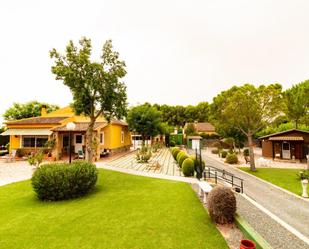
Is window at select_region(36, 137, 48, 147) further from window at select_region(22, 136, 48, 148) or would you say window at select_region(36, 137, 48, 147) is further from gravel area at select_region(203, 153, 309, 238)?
gravel area at select_region(203, 153, 309, 238)

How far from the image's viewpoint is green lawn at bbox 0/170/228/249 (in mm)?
5417

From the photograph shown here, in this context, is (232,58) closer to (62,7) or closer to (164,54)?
(164,54)

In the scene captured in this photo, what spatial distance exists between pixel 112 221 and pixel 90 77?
10.8 m

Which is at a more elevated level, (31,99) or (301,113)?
(31,99)

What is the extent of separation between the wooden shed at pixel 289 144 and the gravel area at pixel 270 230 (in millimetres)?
21648

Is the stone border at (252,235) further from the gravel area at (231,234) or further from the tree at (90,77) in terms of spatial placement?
the tree at (90,77)

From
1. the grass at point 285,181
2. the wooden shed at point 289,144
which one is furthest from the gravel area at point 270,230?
the wooden shed at point 289,144

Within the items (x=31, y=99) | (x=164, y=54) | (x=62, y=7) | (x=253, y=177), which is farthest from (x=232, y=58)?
(x=31, y=99)

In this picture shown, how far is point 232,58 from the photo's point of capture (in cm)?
1895

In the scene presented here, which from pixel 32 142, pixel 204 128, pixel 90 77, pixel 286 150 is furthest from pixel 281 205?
pixel 204 128

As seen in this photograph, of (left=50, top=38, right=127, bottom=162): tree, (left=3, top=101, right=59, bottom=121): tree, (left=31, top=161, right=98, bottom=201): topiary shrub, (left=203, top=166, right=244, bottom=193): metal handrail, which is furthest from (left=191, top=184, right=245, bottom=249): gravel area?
(left=3, top=101, right=59, bottom=121): tree

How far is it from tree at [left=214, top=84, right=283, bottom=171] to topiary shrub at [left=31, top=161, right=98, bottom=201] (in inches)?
627

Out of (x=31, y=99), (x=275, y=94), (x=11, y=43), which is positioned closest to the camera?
(x=11, y=43)

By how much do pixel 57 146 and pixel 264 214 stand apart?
70.2 ft
